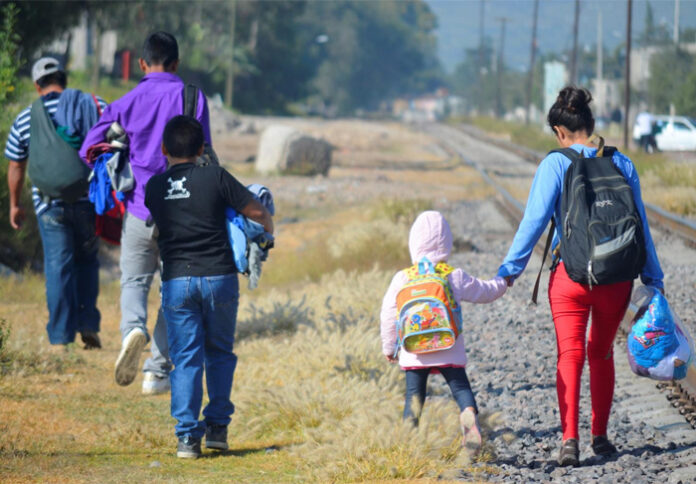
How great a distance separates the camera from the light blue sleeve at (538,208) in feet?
16.3

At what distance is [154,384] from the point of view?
6855 millimetres

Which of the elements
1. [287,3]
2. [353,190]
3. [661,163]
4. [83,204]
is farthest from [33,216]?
[287,3]

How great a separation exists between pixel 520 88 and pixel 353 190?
342 ft

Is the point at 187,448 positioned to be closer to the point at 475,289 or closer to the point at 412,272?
the point at 412,272

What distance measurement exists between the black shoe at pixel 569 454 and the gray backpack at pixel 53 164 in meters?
3.92

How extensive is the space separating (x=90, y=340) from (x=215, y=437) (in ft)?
9.51

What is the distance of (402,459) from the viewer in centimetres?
491

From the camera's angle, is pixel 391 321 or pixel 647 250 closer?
pixel 647 250

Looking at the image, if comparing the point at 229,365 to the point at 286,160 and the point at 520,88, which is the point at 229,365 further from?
the point at 520,88

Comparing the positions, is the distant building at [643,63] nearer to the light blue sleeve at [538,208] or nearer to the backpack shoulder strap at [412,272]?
the light blue sleeve at [538,208]

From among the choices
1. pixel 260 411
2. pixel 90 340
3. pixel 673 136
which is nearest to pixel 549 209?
pixel 260 411

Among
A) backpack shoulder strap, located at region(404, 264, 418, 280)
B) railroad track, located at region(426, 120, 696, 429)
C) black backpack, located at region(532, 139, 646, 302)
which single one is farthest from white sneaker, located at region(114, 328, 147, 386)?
railroad track, located at region(426, 120, 696, 429)

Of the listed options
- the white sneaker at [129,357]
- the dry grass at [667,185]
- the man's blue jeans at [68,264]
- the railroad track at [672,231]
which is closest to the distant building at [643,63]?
the railroad track at [672,231]

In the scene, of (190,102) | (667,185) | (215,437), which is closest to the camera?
(215,437)
